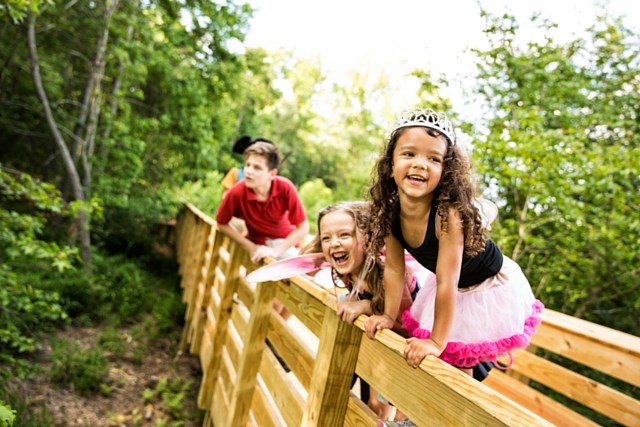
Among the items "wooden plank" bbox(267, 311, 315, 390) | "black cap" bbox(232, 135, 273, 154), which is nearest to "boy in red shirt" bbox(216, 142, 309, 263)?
"black cap" bbox(232, 135, 273, 154)

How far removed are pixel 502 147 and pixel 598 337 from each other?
88.0 inches

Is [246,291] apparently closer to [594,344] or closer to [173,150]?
[594,344]

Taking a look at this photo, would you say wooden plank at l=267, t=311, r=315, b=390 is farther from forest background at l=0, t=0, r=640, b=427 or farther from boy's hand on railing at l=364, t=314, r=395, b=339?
forest background at l=0, t=0, r=640, b=427

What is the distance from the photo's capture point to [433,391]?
1.11 m

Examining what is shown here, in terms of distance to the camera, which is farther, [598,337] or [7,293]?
[7,293]

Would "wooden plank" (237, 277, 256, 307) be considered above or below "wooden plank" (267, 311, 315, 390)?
below

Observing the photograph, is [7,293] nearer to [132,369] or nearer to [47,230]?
[132,369]

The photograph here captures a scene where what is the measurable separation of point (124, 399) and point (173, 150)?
18.5 ft

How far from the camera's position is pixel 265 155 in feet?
11.5

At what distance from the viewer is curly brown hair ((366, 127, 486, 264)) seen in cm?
→ 150

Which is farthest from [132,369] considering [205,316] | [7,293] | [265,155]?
[265,155]

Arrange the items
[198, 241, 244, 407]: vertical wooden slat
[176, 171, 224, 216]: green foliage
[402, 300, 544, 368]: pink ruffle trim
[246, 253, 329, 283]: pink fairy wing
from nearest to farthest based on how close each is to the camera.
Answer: [402, 300, 544, 368]: pink ruffle trim
[246, 253, 329, 283]: pink fairy wing
[198, 241, 244, 407]: vertical wooden slat
[176, 171, 224, 216]: green foliage

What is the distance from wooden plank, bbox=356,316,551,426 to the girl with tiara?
0.41ft

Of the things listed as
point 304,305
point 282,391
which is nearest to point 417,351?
point 304,305
